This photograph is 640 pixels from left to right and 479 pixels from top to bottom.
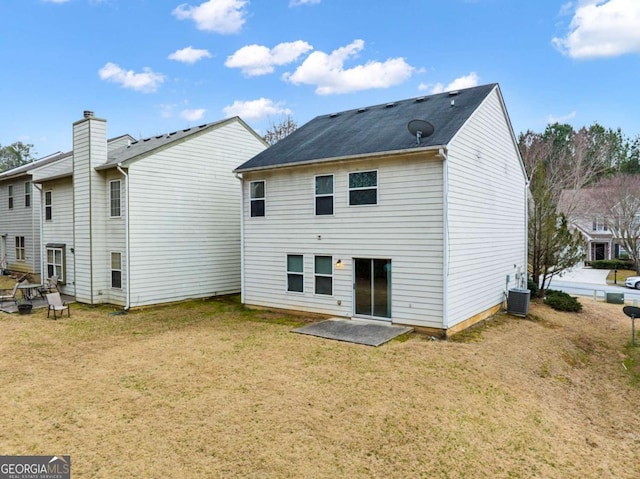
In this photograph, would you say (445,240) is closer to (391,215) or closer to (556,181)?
(391,215)

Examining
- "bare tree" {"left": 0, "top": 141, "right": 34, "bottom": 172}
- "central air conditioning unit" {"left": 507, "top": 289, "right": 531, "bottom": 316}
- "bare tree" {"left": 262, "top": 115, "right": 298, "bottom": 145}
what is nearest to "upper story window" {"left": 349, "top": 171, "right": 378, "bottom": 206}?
"central air conditioning unit" {"left": 507, "top": 289, "right": 531, "bottom": 316}

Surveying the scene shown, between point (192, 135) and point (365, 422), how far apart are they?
42.9 feet

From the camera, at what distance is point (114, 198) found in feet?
46.6

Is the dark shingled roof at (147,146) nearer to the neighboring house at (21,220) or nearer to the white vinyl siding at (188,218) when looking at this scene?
the white vinyl siding at (188,218)

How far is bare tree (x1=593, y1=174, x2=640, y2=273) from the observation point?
3219 cm

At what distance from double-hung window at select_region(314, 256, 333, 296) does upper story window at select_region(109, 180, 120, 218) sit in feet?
25.1

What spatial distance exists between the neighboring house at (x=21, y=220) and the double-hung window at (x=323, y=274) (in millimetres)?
14886

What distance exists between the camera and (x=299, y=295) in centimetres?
1256

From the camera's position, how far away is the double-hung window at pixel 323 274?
11922 mm

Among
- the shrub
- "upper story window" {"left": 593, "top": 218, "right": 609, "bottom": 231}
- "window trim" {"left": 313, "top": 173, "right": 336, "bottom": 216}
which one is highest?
"window trim" {"left": 313, "top": 173, "right": 336, "bottom": 216}

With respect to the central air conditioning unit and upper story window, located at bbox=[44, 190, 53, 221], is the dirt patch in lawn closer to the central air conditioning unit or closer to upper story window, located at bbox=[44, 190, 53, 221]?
the central air conditioning unit

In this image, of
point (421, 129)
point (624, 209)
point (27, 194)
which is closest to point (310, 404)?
point (421, 129)

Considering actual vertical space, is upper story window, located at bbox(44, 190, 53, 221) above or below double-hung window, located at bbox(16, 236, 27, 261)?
above

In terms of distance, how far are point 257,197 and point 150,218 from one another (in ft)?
13.2
